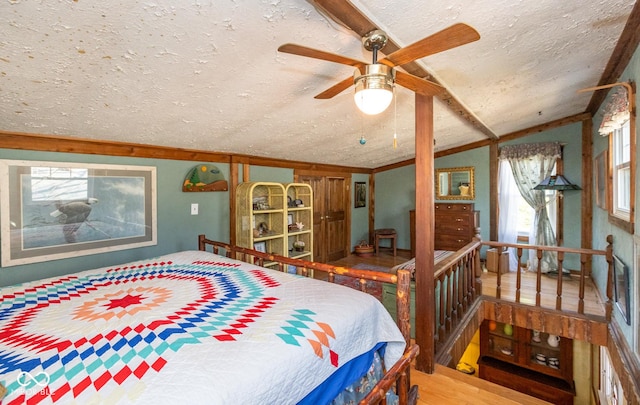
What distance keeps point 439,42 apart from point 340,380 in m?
1.42

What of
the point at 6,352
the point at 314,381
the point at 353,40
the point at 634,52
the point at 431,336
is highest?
the point at 634,52

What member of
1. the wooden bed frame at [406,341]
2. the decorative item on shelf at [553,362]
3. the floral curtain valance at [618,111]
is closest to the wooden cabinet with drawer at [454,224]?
the decorative item on shelf at [553,362]

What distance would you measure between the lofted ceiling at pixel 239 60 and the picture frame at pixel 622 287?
1.71m

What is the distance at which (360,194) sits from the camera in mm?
6348

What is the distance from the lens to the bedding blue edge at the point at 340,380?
3.81 feet

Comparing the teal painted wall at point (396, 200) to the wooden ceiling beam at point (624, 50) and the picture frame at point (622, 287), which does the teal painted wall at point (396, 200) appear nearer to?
the wooden ceiling beam at point (624, 50)

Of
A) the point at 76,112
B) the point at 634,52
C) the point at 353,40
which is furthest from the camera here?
the point at 634,52

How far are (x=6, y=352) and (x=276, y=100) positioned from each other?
6.40 feet

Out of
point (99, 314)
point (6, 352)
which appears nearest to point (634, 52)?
point (99, 314)

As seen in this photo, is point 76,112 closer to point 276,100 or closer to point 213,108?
point 213,108

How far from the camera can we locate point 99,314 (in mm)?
1312

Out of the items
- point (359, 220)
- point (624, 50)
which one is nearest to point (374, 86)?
point (624, 50)

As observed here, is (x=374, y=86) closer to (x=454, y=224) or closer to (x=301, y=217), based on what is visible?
(x=301, y=217)

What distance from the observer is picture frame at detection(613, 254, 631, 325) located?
2.27 m
